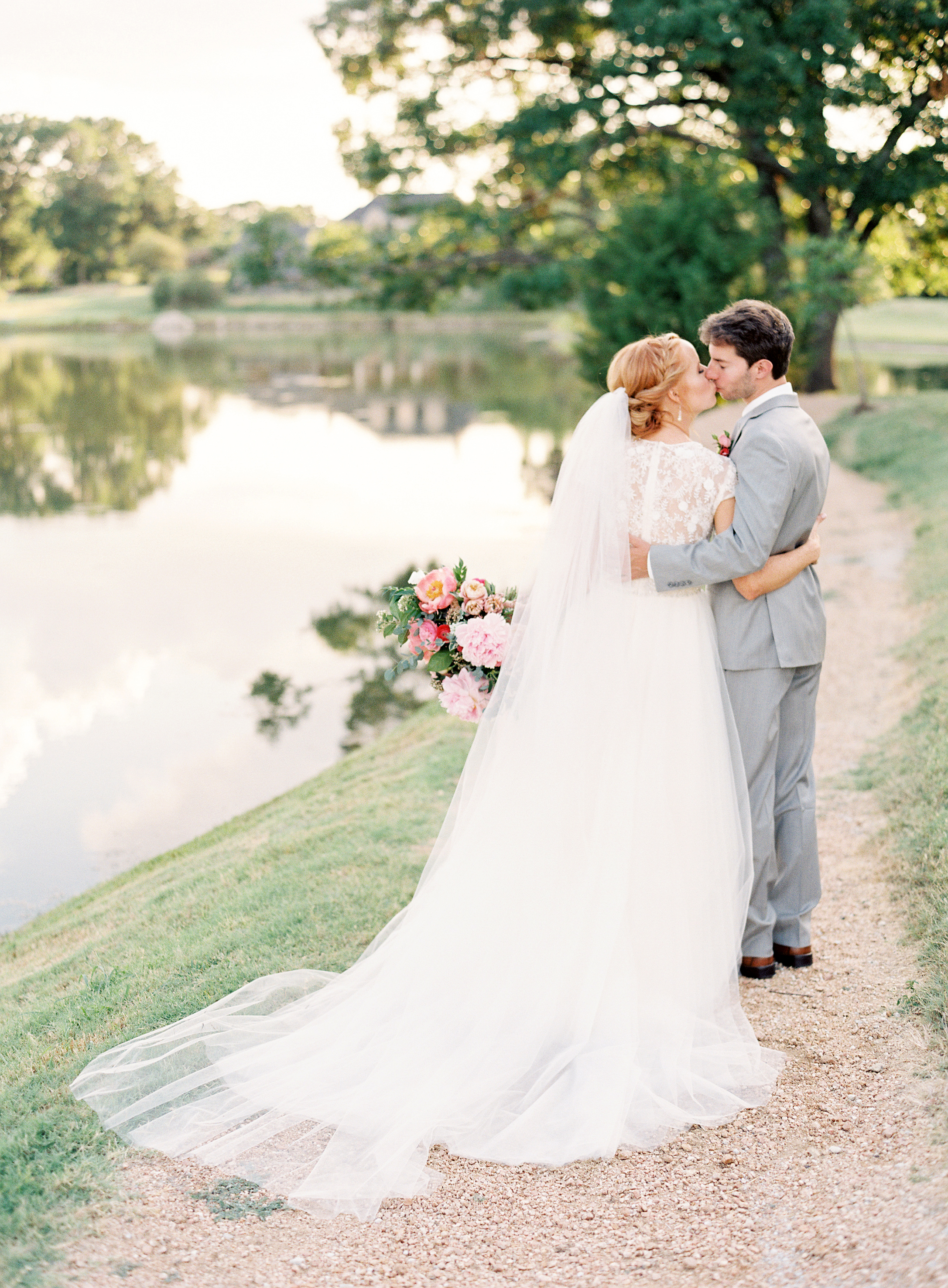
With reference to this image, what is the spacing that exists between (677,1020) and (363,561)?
13764 mm

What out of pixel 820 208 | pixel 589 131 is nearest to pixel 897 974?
pixel 589 131

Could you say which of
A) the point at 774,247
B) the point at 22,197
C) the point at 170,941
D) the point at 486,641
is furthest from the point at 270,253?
the point at 22,197

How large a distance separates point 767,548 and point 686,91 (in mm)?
24831

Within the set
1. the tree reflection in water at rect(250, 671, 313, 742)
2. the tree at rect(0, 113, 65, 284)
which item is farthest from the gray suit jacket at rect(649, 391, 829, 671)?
the tree at rect(0, 113, 65, 284)

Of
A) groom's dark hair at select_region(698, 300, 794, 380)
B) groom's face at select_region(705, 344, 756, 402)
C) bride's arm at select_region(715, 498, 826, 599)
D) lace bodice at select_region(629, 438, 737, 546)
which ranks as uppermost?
groom's dark hair at select_region(698, 300, 794, 380)

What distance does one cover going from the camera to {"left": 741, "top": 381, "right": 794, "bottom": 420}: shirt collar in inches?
153

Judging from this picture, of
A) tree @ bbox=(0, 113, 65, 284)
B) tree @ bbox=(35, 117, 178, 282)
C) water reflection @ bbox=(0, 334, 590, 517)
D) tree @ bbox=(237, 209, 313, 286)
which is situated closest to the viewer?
tree @ bbox=(237, 209, 313, 286)

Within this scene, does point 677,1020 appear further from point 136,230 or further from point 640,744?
point 136,230

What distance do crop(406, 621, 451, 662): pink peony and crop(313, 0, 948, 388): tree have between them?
20782mm

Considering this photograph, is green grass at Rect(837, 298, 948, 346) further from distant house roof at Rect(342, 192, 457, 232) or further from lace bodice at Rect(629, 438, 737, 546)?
lace bodice at Rect(629, 438, 737, 546)

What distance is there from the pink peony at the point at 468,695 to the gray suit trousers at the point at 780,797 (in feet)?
2.93

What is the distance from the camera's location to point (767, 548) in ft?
12.1

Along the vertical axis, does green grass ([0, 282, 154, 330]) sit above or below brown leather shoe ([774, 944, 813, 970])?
above

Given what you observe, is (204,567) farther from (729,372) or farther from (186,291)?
(186,291)
